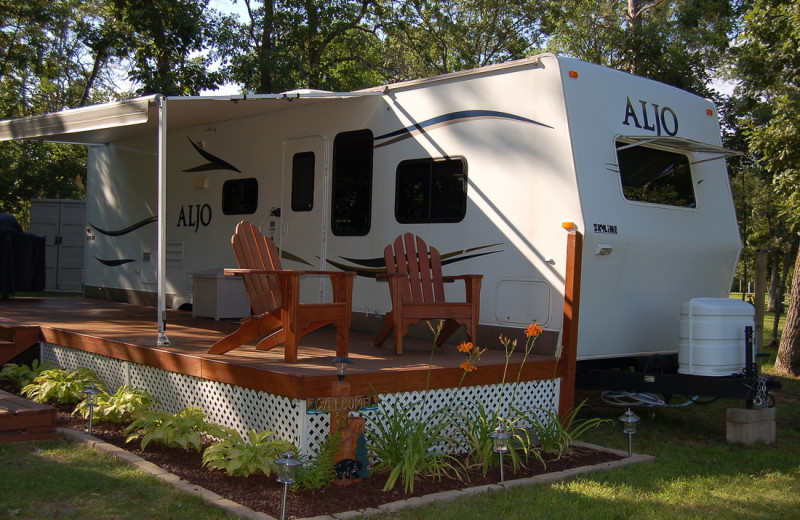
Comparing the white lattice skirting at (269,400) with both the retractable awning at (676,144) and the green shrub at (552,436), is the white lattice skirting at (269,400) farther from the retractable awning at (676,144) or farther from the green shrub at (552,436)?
the retractable awning at (676,144)

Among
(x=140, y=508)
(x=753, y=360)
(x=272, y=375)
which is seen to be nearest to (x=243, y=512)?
(x=140, y=508)

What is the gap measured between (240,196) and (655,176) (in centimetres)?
447

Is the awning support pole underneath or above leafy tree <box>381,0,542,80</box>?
underneath

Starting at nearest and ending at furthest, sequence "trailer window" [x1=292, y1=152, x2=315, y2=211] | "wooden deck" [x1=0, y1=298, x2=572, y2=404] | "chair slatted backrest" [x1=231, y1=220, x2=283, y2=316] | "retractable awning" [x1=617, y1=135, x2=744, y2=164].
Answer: "wooden deck" [x1=0, y1=298, x2=572, y2=404], "chair slatted backrest" [x1=231, y1=220, x2=283, y2=316], "retractable awning" [x1=617, y1=135, x2=744, y2=164], "trailer window" [x1=292, y1=152, x2=315, y2=211]

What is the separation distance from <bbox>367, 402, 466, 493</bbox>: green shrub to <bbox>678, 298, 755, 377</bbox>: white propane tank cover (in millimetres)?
2070

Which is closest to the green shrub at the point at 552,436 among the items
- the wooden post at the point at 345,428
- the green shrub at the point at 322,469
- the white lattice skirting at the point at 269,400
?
the white lattice skirting at the point at 269,400

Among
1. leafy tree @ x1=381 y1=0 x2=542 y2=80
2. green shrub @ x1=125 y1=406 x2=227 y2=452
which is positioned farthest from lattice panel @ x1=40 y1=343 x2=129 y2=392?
leafy tree @ x1=381 y1=0 x2=542 y2=80

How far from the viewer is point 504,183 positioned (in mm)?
6148

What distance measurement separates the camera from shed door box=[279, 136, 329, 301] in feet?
25.0

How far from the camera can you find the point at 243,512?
3955mm

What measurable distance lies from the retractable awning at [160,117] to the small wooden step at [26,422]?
97 centimetres

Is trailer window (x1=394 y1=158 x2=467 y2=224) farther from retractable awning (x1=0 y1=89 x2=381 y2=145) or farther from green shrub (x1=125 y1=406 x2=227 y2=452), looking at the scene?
green shrub (x1=125 y1=406 x2=227 y2=452)

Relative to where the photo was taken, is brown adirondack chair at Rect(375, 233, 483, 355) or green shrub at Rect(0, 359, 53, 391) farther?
green shrub at Rect(0, 359, 53, 391)

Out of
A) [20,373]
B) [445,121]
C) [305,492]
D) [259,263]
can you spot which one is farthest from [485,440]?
[20,373]
